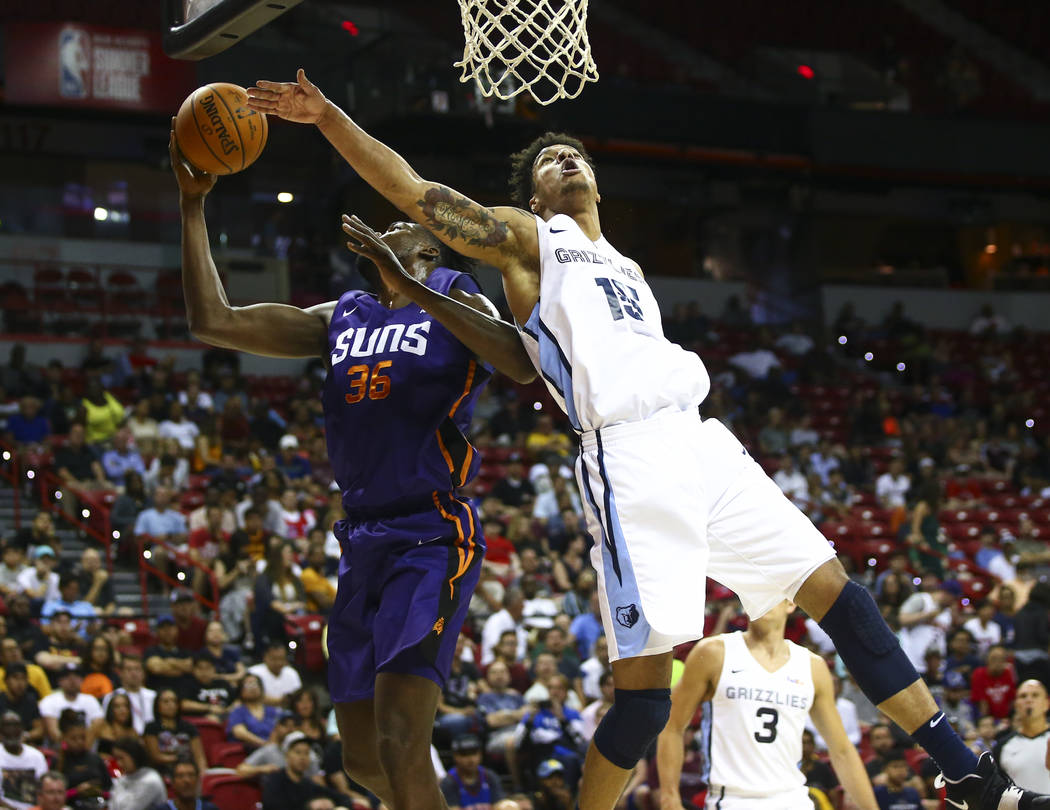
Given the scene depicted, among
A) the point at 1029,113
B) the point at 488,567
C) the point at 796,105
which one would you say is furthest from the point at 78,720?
the point at 1029,113

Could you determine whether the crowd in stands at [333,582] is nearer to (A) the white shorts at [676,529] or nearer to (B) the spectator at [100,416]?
(B) the spectator at [100,416]

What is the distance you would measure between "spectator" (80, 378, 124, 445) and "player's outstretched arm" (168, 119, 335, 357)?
1044cm

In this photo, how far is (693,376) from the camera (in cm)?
422

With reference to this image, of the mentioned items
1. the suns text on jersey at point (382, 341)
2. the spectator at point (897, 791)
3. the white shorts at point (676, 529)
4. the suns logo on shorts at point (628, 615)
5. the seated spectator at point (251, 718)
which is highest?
the suns text on jersey at point (382, 341)

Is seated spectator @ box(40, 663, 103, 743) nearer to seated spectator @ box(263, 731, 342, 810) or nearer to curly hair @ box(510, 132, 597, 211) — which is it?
seated spectator @ box(263, 731, 342, 810)

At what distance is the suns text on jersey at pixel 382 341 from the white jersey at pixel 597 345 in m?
0.40

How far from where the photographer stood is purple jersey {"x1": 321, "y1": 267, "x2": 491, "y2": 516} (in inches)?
172

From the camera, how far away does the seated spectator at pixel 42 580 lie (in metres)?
10.9

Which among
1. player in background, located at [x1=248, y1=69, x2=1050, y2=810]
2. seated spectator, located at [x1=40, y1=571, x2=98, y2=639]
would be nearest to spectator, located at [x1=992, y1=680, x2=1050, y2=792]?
player in background, located at [x1=248, y1=69, x2=1050, y2=810]

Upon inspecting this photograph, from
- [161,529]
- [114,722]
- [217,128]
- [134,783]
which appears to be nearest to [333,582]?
[161,529]

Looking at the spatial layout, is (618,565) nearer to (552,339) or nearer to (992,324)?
(552,339)

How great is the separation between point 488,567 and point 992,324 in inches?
601

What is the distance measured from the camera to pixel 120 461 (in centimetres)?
1376

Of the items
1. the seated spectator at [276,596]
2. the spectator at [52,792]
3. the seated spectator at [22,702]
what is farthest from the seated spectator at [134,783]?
the seated spectator at [276,596]
